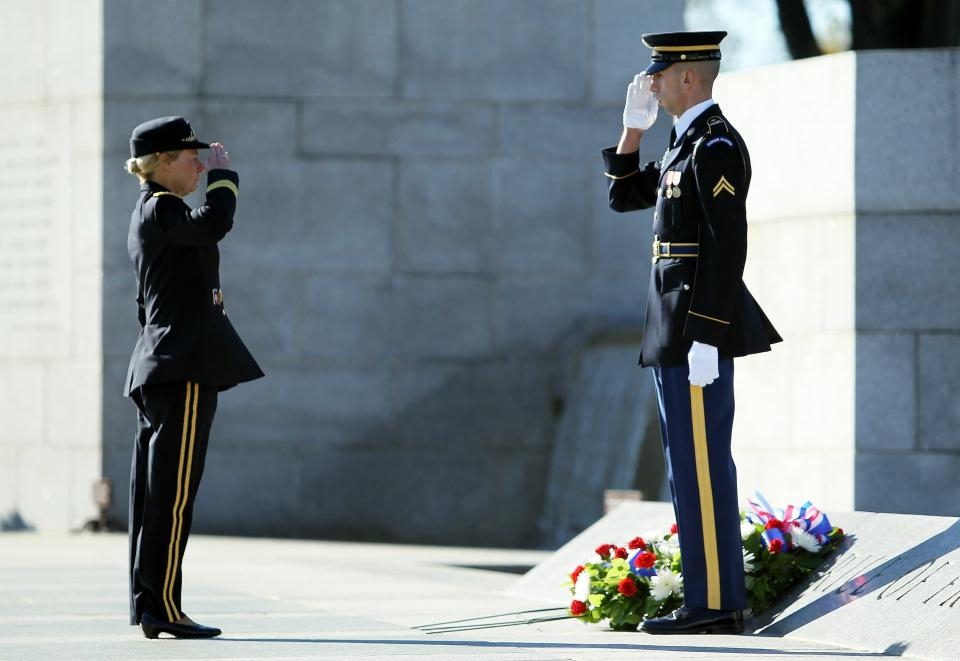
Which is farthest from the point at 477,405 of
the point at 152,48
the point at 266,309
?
the point at 152,48

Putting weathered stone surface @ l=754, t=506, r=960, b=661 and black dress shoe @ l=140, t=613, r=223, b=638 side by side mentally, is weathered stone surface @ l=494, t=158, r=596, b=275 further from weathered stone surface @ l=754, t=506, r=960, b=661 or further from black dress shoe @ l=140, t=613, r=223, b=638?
black dress shoe @ l=140, t=613, r=223, b=638

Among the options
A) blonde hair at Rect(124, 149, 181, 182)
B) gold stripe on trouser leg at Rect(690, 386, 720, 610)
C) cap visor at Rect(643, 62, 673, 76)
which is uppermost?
cap visor at Rect(643, 62, 673, 76)

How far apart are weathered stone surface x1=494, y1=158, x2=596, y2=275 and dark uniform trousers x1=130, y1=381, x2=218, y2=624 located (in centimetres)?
673

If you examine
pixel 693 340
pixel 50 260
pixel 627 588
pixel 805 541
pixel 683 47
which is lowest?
pixel 627 588

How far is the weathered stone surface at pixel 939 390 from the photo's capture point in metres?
8.17

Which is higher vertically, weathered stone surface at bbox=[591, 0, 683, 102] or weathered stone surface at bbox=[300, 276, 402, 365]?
weathered stone surface at bbox=[591, 0, 683, 102]

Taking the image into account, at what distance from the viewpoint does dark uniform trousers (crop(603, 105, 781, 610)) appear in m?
6.15

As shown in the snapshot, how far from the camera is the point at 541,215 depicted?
1315 centimetres

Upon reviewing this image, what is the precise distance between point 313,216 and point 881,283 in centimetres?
551

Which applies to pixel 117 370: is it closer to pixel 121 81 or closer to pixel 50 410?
pixel 50 410

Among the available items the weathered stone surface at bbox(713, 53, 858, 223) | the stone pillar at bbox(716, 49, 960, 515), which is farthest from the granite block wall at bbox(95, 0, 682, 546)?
the stone pillar at bbox(716, 49, 960, 515)

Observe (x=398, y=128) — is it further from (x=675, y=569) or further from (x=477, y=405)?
(x=675, y=569)

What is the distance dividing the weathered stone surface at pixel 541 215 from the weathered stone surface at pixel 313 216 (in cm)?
81

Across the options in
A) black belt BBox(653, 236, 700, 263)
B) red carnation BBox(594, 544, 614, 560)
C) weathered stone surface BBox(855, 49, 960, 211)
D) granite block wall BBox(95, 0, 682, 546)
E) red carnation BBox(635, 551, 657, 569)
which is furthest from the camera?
granite block wall BBox(95, 0, 682, 546)
